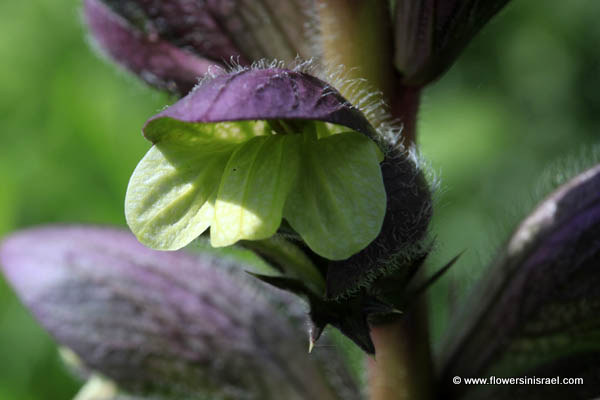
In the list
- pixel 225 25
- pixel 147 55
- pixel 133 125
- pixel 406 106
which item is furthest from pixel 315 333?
pixel 133 125

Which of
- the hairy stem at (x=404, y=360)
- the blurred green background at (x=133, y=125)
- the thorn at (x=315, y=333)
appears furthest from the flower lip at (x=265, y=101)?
the blurred green background at (x=133, y=125)

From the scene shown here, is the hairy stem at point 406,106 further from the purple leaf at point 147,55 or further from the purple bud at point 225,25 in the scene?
the purple leaf at point 147,55

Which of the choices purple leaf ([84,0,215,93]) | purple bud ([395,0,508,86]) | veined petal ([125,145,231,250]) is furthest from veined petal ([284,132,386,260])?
purple leaf ([84,0,215,93])

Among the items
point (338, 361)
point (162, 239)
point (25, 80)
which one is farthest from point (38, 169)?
point (162, 239)

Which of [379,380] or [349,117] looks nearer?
[349,117]

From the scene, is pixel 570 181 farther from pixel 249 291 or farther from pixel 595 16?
pixel 595 16

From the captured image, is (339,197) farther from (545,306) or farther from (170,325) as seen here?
(170,325)

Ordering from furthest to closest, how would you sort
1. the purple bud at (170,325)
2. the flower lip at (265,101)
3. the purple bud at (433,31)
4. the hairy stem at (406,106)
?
the purple bud at (170,325), the hairy stem at (406,106), the purple bud at (433,31), the flower lip at (265,101)
